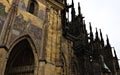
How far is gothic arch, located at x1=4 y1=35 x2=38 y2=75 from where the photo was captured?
1055 cm

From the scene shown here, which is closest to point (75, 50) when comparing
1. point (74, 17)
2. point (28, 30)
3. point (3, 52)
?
point (74, 17)

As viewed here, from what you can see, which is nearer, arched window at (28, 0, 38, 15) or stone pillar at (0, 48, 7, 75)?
stone pillar at (0, 48, 7, 75)

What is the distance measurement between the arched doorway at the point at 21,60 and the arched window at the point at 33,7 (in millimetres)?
2476

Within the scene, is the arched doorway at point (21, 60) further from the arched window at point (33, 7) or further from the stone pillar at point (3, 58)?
the arched window at point (33, 7)

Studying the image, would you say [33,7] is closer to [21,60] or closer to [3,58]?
[21,60]

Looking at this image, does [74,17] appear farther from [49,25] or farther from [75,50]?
[49,25]

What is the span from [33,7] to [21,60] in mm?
3863

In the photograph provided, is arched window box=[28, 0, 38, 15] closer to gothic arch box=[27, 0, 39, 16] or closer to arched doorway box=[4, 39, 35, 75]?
gothic arch box=[27, 0, 39, 16]

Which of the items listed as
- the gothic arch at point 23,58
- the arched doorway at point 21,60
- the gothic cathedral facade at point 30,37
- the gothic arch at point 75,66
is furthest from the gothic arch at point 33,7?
the gothic arch at point 75,66

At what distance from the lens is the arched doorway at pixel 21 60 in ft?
35.0

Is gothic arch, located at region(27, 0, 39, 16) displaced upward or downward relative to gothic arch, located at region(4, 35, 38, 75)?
upward

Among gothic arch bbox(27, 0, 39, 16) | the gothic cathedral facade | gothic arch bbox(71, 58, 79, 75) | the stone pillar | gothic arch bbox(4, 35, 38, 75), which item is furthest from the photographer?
gothic arch bbox(71, 58, 79, 75)

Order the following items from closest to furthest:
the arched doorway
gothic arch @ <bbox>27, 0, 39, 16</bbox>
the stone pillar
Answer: the stone pillar < the arched doorway < gothic arch @ <bbox>27, 0, 39, 16</bbox>

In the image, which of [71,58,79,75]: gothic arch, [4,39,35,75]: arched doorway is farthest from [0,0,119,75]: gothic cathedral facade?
[71,58,79,75]: gothic arch
